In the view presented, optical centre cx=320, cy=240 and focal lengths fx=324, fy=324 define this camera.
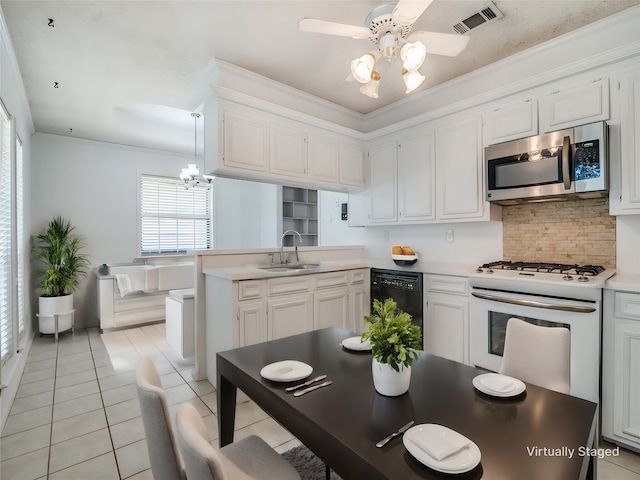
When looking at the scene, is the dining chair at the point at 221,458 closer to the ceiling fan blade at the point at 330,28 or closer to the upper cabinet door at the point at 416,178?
the ceiling fan blade at the point at 330,28

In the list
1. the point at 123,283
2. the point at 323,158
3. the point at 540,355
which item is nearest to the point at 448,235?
the point at 323,158

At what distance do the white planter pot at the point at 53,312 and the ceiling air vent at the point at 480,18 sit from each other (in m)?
5.09

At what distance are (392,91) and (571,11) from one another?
4.96ft

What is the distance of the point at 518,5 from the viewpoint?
2.16 meters

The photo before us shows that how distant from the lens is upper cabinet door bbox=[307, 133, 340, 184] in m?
3.49

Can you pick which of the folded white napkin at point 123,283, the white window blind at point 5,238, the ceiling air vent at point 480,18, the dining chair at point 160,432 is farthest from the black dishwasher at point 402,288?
the folded white napkin at point 123,283

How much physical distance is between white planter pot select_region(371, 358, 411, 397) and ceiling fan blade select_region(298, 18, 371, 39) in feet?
5.50

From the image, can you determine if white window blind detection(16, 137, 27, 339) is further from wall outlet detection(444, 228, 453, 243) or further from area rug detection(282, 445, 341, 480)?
wall outlet detection(444, 228, 453, 243)

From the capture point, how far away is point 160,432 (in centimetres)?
91

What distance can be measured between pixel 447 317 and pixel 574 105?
1909mm

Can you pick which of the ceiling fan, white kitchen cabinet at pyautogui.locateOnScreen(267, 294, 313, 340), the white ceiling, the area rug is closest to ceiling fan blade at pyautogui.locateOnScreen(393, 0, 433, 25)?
the ceiling fan

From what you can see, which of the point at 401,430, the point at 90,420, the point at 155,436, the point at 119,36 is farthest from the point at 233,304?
the point at 119,36

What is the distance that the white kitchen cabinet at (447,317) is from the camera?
9.15 feet

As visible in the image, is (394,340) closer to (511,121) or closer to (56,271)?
(511,121)
